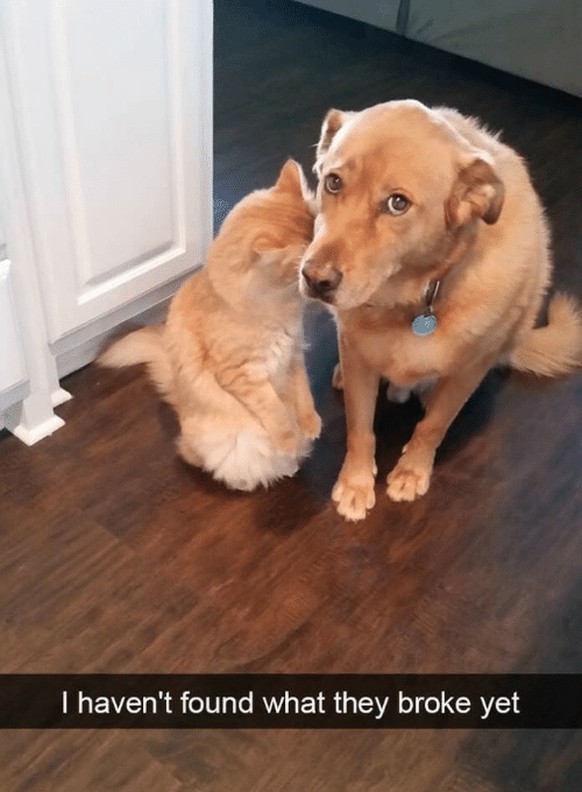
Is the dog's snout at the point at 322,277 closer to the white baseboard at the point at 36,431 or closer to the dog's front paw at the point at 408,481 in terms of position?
the dog's front paw at the point at 408,481

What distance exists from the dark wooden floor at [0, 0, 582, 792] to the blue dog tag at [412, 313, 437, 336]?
16.4 inches

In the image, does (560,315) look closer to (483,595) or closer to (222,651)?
(483,595)

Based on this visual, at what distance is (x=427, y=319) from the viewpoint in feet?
4.30

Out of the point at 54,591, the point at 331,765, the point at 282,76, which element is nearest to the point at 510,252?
the point at 331,765

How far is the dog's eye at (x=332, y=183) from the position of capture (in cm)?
111

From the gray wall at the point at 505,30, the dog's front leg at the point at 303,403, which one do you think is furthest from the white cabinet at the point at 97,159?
the gray wall at the point at 505,30

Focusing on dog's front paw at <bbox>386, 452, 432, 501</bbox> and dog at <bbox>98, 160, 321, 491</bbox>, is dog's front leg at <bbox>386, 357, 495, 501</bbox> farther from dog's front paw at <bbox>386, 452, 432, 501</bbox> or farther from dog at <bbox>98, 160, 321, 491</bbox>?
dog at <bbox>98, 160, 321, 491</bbox>

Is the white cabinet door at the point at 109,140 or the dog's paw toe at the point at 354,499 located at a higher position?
the white cabinet door at the point at 109,140

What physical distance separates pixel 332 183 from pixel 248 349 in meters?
0.40

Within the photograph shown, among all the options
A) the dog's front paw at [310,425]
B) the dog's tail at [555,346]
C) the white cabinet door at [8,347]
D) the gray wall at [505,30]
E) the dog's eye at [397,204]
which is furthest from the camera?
the gray wall at [505,30]

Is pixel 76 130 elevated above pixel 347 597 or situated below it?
above

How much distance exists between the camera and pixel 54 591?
138cm

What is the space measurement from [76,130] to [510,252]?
820 millimetres
